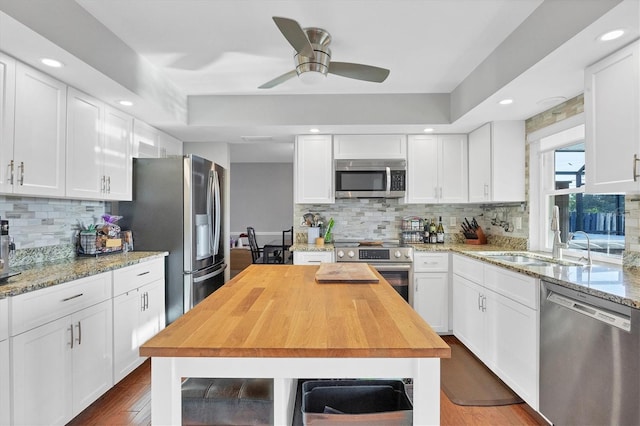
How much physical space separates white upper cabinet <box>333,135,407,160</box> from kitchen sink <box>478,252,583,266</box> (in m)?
1.47

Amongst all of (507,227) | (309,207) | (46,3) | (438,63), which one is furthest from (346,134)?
(46,3)

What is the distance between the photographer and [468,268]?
119 inches

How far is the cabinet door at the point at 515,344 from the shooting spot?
2070mm

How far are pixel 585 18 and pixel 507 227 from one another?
7.56ft

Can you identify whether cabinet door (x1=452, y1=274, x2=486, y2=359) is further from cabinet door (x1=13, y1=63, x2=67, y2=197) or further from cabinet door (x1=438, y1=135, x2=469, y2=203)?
cabinet door (x1=13, y1=63, x2=67, y2=197)

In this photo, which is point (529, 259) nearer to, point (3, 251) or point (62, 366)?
point (62, 366)

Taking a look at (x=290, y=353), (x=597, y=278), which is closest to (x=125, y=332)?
(x=290, y=353)

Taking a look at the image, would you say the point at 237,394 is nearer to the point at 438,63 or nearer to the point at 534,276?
the point at 534,276

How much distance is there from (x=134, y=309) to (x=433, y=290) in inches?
107

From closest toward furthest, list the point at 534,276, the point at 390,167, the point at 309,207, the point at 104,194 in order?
the point at 534,276 < the point at 104,194 < the point at 390,167 < the point at 309,207

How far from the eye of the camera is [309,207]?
4234 mm

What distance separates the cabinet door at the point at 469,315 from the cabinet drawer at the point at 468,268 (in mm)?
48

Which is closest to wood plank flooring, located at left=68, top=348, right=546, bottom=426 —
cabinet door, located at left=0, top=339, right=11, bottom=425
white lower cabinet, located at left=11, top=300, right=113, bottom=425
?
white lower cabinet, located at left=11, top=300, right=113, bottom=425

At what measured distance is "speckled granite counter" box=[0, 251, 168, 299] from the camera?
1674 millimetres
